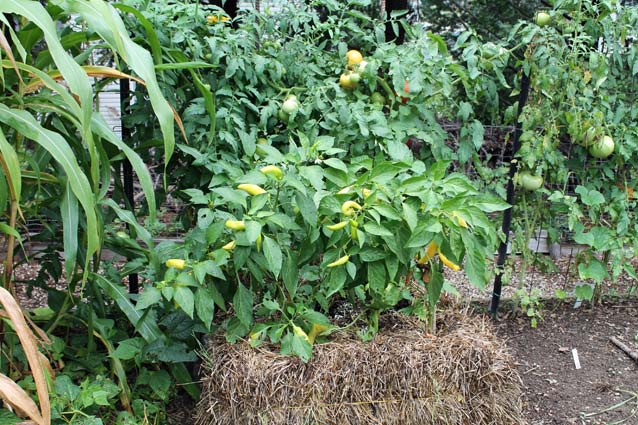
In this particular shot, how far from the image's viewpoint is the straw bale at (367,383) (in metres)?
2.01

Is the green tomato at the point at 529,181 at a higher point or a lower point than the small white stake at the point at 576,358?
higher

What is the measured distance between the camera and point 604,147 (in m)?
2.92

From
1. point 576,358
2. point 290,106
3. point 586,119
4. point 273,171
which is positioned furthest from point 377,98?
point 576,358

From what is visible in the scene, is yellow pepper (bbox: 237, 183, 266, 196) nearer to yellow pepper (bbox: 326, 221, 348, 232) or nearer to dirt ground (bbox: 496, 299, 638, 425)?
yellow pepper (bbox: 326, 221, 348, 232)

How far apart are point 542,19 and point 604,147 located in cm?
66

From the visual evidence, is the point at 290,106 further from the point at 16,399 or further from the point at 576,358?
the point at 576,358

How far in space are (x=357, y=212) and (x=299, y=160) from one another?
268mm

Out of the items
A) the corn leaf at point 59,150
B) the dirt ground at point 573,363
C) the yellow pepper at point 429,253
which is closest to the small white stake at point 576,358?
the dirt ground at point 573,363

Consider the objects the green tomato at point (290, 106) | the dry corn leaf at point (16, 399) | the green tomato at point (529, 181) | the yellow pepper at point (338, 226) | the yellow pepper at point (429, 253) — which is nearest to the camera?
the dry corn leaf at point (16, 399)

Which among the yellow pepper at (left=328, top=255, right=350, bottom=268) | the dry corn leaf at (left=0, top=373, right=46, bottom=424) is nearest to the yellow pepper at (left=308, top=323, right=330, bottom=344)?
the yellow pepper at (left=328, top=255, right=350, bottom=268)

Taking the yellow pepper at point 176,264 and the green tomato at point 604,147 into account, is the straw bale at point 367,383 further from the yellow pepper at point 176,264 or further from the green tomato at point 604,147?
the green tomato at point 604,147

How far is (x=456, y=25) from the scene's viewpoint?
564cm

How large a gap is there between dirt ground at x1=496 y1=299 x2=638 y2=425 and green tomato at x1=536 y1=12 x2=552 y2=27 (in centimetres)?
146

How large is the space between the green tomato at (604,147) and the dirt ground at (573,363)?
898 millimetres
